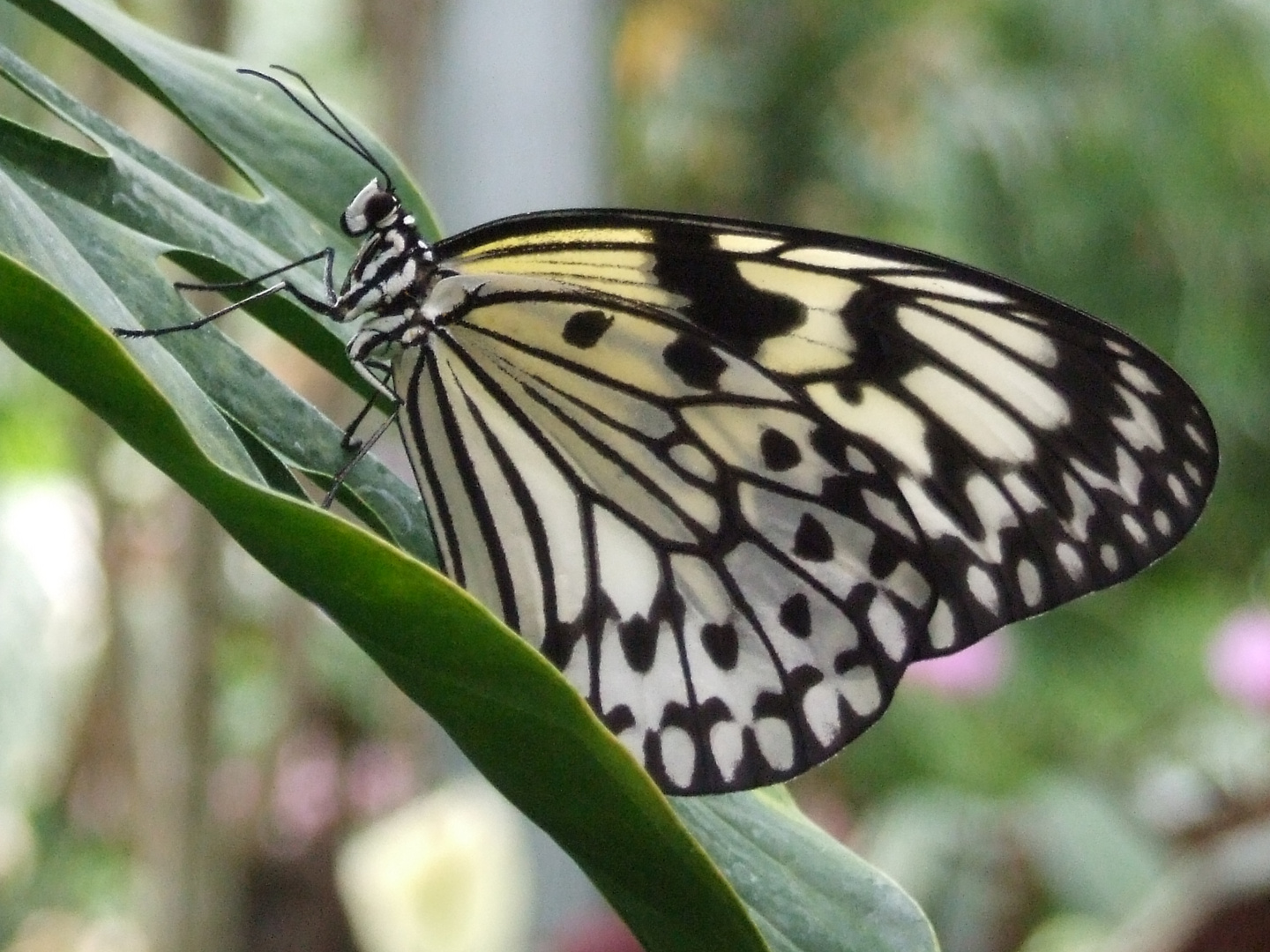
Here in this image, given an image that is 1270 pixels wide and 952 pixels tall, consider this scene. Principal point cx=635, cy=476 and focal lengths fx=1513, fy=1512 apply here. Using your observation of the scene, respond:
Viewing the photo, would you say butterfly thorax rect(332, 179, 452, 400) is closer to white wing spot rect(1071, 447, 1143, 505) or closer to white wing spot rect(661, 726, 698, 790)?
white wing spot rect(661, 726, 698, 790)

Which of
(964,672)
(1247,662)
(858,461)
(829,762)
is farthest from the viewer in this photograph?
(829,762)

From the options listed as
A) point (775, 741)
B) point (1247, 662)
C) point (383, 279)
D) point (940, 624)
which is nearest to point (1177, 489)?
point (940, 624)

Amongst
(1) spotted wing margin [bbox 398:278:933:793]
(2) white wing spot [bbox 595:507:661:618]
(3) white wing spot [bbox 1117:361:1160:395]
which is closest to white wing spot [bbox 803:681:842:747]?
(1) spotted wing margin [bbox 398:278:933:793]

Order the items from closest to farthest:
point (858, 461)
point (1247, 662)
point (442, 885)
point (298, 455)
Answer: point (298, 455), point (858, 461), point (442, 885), point (1247, 662)

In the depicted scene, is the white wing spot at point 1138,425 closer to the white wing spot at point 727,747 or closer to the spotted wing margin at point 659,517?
the spotted wing margin at point 659,517

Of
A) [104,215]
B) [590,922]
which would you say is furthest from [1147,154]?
[104,215]

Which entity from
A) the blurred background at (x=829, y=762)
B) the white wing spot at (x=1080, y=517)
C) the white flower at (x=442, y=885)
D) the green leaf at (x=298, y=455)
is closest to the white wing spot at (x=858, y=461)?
the white wing spot at (x=1080, y=517)

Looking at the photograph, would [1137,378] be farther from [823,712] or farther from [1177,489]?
[823,712]
